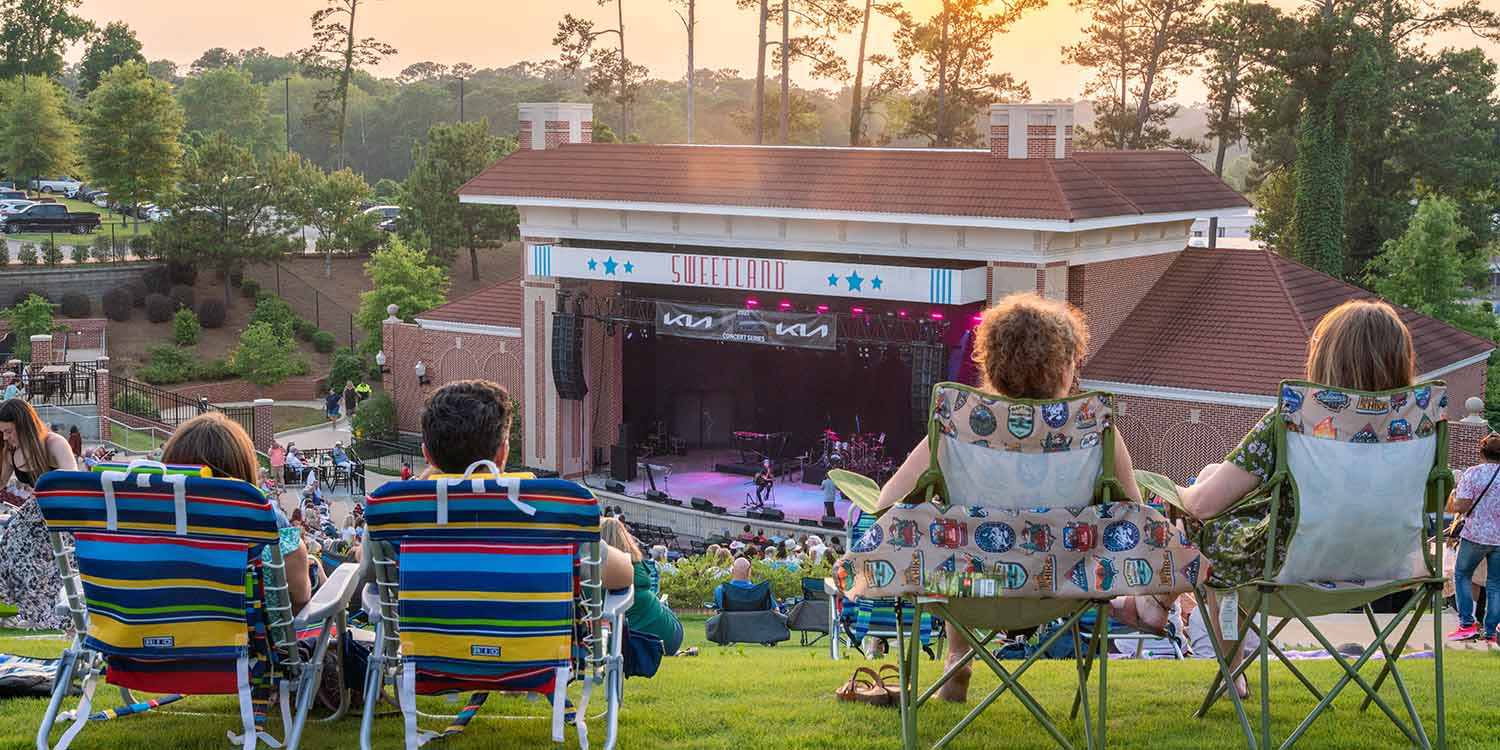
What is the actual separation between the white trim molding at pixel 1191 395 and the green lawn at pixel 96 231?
112 ft

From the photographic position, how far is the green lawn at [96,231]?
175 feet

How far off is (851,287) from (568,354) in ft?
19.8

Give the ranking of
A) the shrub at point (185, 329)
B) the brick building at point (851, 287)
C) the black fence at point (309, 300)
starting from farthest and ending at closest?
the black fence at point (309, 300) < the shrub at point (185, 329) < the brick building at point (851, 287)

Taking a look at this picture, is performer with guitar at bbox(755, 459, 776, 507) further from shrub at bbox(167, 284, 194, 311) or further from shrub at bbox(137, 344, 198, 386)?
shrub at bbox(167, 284, 194, 311)

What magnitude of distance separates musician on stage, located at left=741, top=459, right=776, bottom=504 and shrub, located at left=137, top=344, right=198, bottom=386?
19.7 meters

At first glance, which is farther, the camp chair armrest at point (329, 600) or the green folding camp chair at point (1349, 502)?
the camp chair armrest at point (329, 600)

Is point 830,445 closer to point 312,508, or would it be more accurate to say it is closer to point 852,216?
point 852,216

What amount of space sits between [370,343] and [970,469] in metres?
39.9

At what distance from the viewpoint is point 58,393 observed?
29625mm

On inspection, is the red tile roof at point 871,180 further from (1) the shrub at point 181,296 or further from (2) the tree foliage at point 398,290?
(1) the shrub at point 181,296

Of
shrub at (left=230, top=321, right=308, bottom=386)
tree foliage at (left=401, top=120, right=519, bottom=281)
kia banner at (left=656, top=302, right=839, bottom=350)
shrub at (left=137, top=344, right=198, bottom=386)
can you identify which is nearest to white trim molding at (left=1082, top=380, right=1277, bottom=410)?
kia banner at (left=656, top=302, right=839, bottom=350)

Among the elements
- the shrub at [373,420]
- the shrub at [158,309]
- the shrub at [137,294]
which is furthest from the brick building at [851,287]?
the shrub at [137,294]

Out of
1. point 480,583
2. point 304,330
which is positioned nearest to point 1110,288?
point 480,583

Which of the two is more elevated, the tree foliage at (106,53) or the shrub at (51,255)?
the tree foliage at (106,53)
